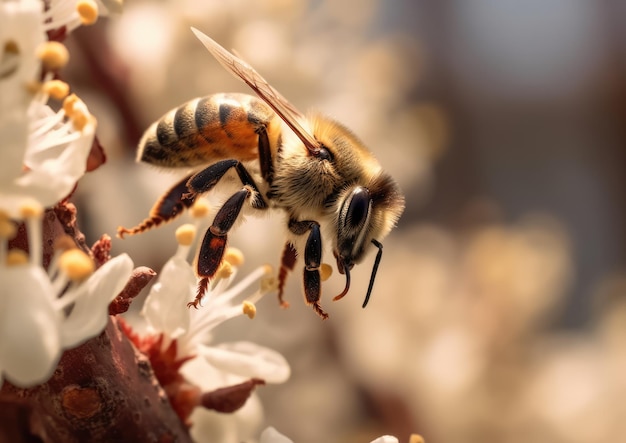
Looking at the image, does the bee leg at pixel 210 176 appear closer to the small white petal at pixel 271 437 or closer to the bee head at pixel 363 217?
the bee head at pixel 363 217

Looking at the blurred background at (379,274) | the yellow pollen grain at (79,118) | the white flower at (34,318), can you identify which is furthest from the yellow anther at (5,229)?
the blurred background at (379,274)

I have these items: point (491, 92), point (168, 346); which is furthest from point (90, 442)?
point (491, 92)

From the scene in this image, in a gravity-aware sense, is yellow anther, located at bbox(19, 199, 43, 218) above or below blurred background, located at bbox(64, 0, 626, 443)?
above

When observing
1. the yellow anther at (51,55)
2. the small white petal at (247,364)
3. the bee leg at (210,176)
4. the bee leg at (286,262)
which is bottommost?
the small white petal at (247,364)

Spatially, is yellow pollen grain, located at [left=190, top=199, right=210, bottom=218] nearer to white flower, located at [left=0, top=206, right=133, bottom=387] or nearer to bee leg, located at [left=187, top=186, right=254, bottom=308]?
bee leg, located at [left=187, top=186, right=254, bottom=308]

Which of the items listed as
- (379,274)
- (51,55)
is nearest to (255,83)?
(51,55)

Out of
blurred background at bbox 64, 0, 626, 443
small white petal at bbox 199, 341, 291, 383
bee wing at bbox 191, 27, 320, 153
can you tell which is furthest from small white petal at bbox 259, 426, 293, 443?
blurred background at bbox 64, 0, 626, 443

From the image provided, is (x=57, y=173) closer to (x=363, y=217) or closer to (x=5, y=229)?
(x=5, y=229)
